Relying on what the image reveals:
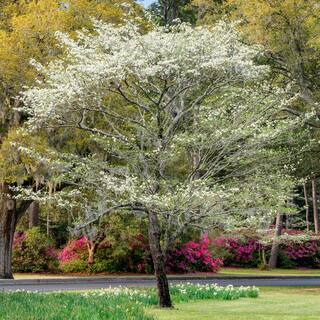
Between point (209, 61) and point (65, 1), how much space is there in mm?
8655

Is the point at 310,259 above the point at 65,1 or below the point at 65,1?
below

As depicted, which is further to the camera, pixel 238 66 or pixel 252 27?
pixel 252 27

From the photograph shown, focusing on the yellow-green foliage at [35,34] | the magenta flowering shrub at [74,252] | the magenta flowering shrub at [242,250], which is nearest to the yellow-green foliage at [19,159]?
the yellow-green foliage at [35,34]

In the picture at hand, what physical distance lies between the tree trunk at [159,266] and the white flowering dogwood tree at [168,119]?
2 centimetres

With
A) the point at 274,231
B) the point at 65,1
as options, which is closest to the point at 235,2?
the point at 65,1

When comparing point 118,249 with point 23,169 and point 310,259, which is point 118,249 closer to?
point 23,169

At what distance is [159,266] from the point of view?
14492 mm

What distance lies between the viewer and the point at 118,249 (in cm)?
2919

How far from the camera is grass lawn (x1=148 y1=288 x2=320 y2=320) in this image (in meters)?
12.5

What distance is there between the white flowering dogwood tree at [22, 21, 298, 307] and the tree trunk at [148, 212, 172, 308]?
0.07 ft

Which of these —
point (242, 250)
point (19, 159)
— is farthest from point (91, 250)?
point (242, 250)

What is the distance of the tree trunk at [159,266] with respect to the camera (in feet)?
46.8

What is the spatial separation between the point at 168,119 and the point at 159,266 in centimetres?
364

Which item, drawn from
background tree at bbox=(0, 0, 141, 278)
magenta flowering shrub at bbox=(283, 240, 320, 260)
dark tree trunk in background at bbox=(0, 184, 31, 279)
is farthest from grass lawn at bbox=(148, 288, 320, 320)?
magenta flowering shrub at bbox=(283, 240, 320, 260)
